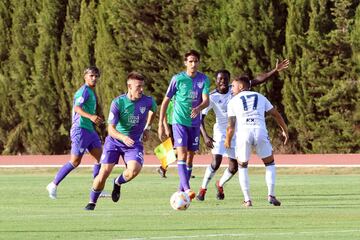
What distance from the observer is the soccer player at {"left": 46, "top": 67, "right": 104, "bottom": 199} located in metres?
22.7

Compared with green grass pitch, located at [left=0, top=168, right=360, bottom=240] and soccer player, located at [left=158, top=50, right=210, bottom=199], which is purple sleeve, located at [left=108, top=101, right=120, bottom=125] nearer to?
green grass pitch, located at [left=0, top=168, right=360, bottom=240]

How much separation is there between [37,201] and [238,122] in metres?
3.99

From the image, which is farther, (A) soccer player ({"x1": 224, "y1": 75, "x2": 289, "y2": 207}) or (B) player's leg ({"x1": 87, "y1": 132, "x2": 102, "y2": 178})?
(B) player's leg ({"x1": 87, "y1": 132, "x2": 102, "y2": 178})

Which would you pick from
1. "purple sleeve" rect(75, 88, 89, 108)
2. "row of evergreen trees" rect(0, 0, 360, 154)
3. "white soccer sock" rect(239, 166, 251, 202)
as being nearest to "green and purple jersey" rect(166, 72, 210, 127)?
"white soccer sock" rect(239, 166, 251, 202)

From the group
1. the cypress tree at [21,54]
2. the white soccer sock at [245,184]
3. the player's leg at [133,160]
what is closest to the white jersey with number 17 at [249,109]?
the white soccer sock at [245,184]

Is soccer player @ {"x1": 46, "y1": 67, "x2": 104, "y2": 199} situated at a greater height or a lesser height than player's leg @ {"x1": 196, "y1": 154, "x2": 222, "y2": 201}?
greater

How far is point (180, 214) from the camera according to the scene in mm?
18219

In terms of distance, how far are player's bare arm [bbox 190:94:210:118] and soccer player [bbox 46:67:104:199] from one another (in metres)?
2.17

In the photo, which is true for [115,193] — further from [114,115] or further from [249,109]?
[249,109]

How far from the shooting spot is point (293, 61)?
121ft

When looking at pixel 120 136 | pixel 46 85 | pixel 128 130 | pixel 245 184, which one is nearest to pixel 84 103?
pixel 128 130

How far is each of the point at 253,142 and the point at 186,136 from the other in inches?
60.2

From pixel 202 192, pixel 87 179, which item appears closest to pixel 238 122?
pixel 202 192

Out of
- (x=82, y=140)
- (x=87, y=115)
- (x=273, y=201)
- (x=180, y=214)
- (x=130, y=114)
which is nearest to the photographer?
(x=180, y=214)
